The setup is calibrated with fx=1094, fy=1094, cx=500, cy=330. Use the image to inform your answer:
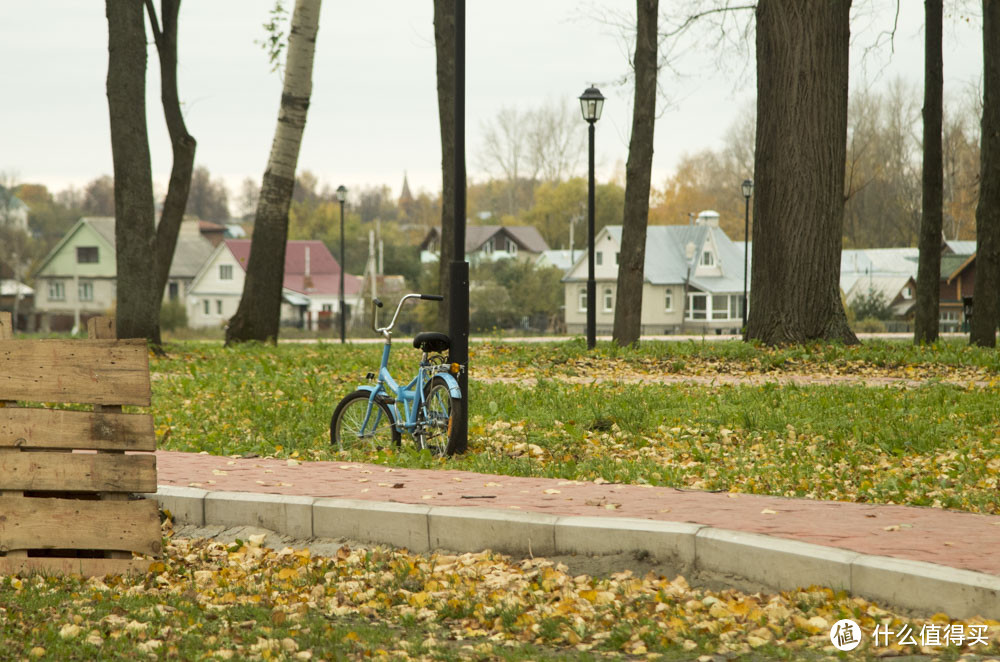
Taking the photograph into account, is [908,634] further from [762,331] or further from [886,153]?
[886,153]

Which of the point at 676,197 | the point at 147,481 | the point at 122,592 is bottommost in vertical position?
the point at 122,592

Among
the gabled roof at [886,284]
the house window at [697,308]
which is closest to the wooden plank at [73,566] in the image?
the gabled roof at [886,284]

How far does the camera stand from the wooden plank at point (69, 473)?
5.93 meters

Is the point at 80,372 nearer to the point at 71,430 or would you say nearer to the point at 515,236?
the point at 71,430

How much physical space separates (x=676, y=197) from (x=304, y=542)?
83137mm

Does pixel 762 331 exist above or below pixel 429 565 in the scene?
above

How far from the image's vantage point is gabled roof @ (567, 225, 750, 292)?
68.0m

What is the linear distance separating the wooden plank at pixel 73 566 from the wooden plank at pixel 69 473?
0.40m

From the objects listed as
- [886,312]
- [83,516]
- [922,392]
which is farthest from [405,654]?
[886,312]

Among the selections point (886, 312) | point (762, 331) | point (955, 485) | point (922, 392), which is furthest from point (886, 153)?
point (955, 485)

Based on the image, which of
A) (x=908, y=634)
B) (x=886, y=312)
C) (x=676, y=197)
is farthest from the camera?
(x=676, y=197)

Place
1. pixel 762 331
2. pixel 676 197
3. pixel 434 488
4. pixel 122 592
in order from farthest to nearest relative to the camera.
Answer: pixel 676 197, pixel 762 331, pixel 434 488, pixel 122 592

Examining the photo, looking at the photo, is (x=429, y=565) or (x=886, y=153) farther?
(x=886, y=153)

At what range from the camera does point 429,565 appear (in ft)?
19.4
